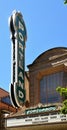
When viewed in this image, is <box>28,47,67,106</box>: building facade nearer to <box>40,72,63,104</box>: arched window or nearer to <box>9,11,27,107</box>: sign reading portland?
<box>40,72,63,104</box>: arched window

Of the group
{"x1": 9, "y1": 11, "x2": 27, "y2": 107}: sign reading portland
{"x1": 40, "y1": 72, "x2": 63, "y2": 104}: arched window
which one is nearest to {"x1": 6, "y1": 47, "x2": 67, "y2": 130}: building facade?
{"x1": 40, "y1": 72, "x2": 63, "y2": 104}: arched window

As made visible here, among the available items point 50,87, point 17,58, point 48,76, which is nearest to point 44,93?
point 50,87

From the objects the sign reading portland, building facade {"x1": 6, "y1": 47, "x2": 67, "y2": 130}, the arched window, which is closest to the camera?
building facade {"x1": 6, "y1": 47, "x2": 67, "y2": 130}

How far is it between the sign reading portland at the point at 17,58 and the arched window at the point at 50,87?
1.60m

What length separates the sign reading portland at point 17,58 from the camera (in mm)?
32594

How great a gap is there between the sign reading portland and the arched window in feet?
5.25

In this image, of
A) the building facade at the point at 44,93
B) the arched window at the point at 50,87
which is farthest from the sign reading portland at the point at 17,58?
the arched window at the point at 50,87

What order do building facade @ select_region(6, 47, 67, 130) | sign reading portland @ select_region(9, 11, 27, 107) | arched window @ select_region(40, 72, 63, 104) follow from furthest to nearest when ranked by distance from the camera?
sign reading portland @ select_region(9, 11, 27, 107) < arched window @ select_region(40, 72, 63, 104) < building facade @ select_region(6, 47, 67, 130)

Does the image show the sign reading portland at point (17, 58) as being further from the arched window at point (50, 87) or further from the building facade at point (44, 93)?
the arched window at point (50, 87)

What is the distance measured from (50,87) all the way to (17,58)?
355 centimetres

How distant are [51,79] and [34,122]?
5.38 metres

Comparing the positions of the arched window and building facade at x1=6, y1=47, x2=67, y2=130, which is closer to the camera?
building facade at x1=6, y1=47, x2=67, y2=130

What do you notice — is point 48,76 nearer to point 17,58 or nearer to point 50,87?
point 50,87

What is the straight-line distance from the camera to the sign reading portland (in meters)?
32.6
